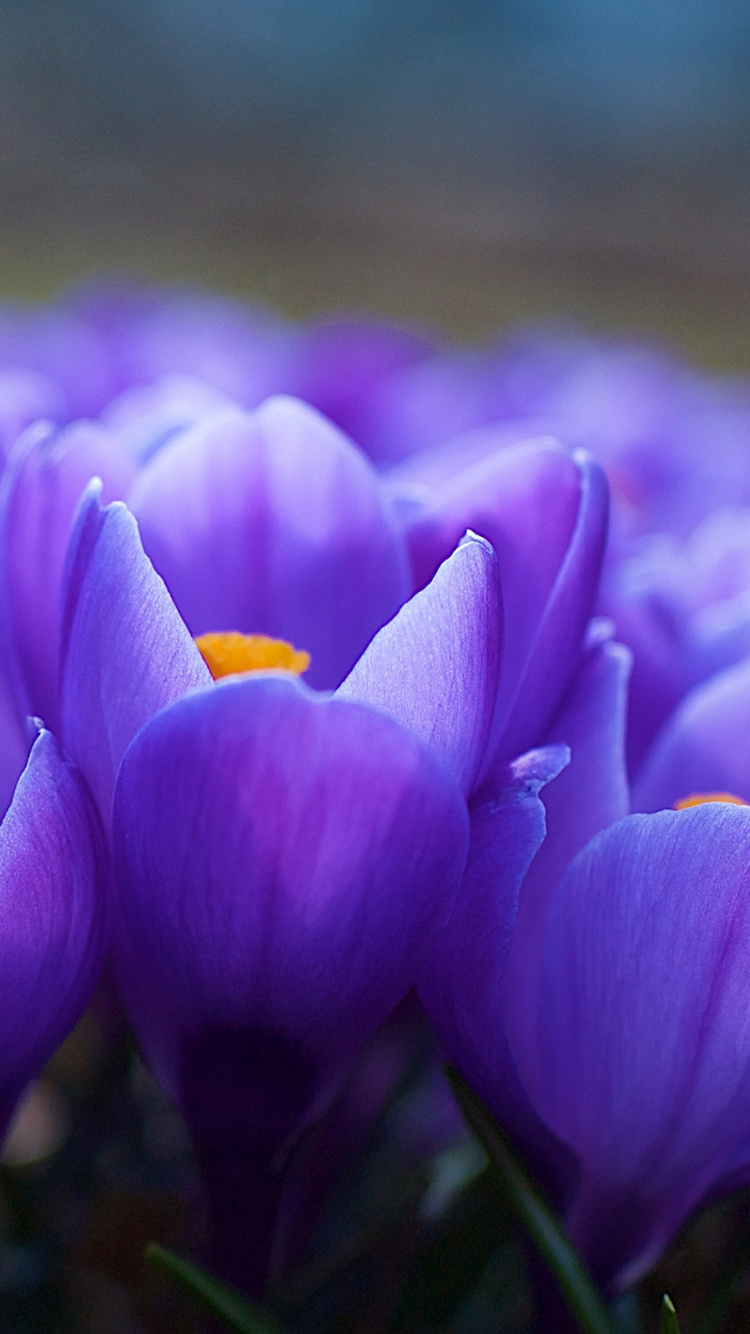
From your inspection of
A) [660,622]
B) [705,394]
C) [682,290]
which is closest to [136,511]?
[660,622]

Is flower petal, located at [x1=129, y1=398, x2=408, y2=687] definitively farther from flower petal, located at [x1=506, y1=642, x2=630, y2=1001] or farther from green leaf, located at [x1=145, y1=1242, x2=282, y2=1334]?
green leaf, located at [x1=145, y1=1242, x2=282, y2=1334]

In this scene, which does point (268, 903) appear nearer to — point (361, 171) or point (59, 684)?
point (59, 684)

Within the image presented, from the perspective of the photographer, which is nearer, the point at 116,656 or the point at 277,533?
the point at 116,656

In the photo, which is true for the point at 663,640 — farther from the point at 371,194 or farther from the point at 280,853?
the point at 371,194

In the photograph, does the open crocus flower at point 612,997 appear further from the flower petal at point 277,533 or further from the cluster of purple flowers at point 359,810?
the flower petal at point 277,533

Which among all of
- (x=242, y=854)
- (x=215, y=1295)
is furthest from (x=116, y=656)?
(x=215, y=1295)

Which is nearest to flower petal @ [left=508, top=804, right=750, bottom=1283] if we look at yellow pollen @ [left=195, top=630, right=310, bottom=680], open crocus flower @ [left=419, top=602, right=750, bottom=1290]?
open crocus flower @ [left=419, top=602, right=750, bottom=1290]
